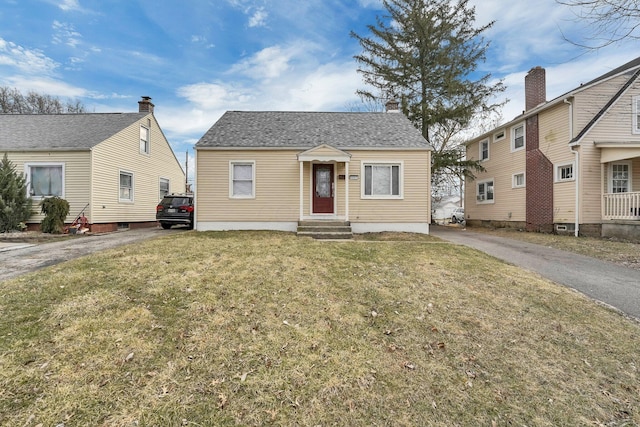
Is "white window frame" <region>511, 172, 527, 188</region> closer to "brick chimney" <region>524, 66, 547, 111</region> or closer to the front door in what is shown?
"brick chimney" <region>524, 66, 547, 111</region>

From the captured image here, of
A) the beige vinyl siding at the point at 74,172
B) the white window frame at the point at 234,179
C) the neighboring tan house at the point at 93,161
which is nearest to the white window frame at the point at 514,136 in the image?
the white window frame at the point at 234,179

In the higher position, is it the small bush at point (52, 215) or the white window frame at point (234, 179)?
the white window frame at point (234, 179)

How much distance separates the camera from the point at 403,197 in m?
12.3

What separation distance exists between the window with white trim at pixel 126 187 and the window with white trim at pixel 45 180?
8.18ft

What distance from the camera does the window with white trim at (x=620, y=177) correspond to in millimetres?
12531

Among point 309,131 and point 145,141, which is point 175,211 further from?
point 309,131

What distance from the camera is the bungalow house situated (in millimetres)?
12164

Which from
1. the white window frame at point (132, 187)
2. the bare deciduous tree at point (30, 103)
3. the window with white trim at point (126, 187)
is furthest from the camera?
the bare deciduous tree at point (30, 103)

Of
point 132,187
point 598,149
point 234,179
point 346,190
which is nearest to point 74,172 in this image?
point 132,187

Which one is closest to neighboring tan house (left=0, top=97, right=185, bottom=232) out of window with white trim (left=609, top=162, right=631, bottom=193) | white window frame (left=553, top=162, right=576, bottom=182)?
white window frame (left=553, top=162, right=576, bottom=182)

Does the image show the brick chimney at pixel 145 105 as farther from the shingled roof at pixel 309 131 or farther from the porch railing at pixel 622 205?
the porch railing at pixel 622 205

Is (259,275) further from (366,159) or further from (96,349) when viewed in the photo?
(366,159)

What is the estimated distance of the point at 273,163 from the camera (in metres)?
12.3

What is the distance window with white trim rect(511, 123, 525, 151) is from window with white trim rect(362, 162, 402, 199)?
886cm
